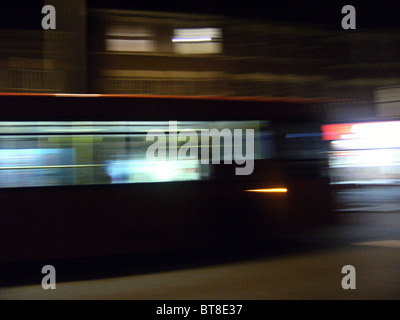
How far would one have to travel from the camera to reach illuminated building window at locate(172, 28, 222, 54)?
19922mm

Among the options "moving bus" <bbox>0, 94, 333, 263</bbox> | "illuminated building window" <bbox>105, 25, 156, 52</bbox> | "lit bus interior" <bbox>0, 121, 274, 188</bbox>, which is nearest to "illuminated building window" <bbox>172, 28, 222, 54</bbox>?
"illuminated building window" <bbox>105, 25, 156, 52</bbox>

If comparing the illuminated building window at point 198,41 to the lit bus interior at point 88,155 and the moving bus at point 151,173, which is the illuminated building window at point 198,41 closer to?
the moving bus at point 151,173

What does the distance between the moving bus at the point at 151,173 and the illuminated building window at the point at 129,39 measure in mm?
12438

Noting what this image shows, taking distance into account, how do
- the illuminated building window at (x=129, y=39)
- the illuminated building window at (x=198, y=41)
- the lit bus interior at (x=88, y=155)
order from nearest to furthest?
the lit bus interior at (x=88, y=155), the illuminated building window at (x=129, y=39), the illuminated building window at (x=198, y=41)

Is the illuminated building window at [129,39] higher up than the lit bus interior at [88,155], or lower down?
higher up

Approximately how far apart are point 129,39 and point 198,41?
286 cm

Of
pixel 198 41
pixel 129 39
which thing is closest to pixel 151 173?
pixel 129 39

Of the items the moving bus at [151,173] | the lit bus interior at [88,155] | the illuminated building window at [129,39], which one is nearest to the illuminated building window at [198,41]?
the illuminated building window at [129,39]

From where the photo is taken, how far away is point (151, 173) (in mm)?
7215

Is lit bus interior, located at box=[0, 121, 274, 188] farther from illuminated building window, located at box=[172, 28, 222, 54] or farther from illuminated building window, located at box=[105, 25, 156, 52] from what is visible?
illuminated building window, located at box=[172, 28, 222, 54]

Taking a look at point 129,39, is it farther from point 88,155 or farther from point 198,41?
point 88,155

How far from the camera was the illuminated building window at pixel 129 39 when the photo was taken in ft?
63.0

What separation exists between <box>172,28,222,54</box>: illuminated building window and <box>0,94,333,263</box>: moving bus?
488 inches

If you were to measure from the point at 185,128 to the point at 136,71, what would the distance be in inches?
488
